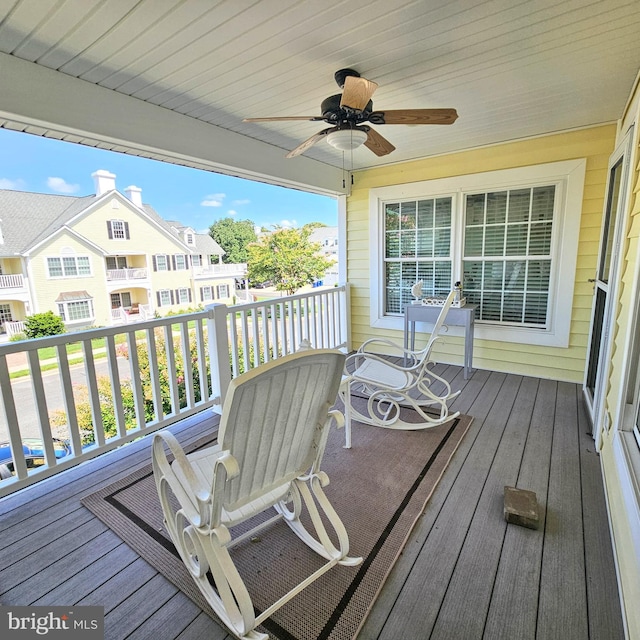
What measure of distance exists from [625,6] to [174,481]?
2.94 m

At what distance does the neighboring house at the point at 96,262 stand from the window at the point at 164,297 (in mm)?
37

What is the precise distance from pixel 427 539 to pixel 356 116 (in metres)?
2.43

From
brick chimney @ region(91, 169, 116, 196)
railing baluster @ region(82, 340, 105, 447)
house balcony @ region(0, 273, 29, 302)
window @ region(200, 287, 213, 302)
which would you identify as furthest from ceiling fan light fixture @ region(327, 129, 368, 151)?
window @ region(200, 287, 213, 302)

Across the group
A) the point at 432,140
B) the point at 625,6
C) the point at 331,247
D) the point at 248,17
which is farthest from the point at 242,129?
the point at 331,247

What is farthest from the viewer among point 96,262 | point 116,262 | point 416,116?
point 116,262

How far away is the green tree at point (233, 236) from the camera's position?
16.0 meters

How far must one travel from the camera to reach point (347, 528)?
5.50ft

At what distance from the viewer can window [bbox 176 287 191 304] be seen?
12312mm

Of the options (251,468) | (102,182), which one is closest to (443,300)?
(251,468)

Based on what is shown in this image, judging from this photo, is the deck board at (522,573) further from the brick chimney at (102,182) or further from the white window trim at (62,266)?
the brick chimney at (102,182)

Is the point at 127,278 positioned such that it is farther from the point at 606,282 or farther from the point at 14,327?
the point at 606,282

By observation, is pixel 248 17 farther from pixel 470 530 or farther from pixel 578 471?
pixel 578 471

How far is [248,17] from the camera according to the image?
163cm

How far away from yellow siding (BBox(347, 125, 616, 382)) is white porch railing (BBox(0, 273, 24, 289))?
7191 mm
